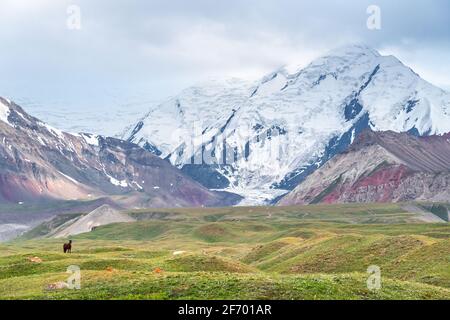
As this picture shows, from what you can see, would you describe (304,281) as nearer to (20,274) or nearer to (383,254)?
(20,274)

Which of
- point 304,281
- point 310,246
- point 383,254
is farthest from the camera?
point 310,246

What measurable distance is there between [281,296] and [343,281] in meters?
8.08

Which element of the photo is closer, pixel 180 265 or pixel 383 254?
pixel 180 265

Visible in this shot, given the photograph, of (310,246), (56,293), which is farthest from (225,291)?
(310,246)

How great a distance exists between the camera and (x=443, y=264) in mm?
83875
